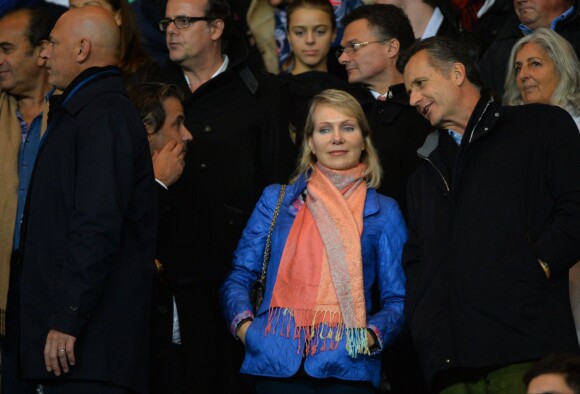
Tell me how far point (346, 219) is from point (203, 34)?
2.03m

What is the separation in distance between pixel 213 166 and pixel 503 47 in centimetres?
239

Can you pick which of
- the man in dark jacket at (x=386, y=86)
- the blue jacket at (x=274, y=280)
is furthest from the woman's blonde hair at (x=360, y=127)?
the man in dark jacket at (x=386, y=86)

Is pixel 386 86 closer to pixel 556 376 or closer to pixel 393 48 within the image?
pixel 393 48

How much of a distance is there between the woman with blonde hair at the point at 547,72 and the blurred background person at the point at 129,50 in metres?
2.36

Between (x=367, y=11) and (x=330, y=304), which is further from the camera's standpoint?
(x=367, y=11)

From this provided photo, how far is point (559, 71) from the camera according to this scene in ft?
23.7

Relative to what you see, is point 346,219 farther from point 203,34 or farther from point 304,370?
point 203,34

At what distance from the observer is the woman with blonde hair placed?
715 cm

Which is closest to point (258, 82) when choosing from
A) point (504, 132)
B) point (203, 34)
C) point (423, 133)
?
point (203, 34)

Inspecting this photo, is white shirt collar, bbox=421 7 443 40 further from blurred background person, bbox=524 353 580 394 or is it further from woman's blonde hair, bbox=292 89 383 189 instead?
blurred background person, bbox=524 353 580 394

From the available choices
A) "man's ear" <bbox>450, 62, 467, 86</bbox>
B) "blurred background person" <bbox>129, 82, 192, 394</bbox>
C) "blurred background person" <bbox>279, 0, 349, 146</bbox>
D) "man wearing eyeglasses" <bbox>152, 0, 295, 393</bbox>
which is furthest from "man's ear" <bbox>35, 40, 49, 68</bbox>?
"man's ear" <bbox>450, 62, 467, 86</bbox>

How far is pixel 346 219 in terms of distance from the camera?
6.17m

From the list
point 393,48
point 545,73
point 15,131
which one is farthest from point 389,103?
point 15,131

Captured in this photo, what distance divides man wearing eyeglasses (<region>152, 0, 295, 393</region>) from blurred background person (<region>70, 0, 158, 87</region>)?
131 mm
